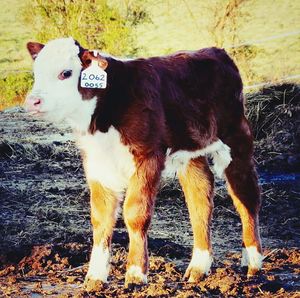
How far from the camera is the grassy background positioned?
840 centimetres

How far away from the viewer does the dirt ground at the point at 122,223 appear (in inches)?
152

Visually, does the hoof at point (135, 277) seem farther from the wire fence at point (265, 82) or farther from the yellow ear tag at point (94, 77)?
the wire fence at point (265, 82)

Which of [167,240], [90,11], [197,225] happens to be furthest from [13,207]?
[90,11]

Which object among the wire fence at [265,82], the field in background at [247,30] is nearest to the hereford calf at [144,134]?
the wire fence at [265,82]

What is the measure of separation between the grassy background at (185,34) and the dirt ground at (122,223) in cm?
47

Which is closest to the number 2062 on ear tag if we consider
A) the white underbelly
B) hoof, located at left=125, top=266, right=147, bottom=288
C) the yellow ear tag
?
the yellow ear tag

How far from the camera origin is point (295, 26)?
962cm

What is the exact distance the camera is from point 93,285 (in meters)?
3.71

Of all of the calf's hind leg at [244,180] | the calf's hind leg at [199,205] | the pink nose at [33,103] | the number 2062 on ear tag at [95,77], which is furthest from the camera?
the calf's hind leg at [244,180]

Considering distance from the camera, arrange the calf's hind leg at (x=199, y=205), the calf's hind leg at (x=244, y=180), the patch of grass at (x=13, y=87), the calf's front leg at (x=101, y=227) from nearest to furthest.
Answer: the calf's front leg at (x=101, y=227) < the calf's hind leg at (x=199, y=205) < the calf's hind leg at (x=244, y=180) < the patch of grass at (x=13, y=87)

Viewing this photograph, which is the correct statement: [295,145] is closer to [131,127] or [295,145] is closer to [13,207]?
[13,207]

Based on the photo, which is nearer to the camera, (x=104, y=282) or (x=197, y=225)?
(x=104, y=282)

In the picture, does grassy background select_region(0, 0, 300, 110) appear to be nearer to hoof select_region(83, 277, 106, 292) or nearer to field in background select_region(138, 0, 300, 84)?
field in background select_region(138, 0, 300, 84)

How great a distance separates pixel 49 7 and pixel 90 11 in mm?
469
